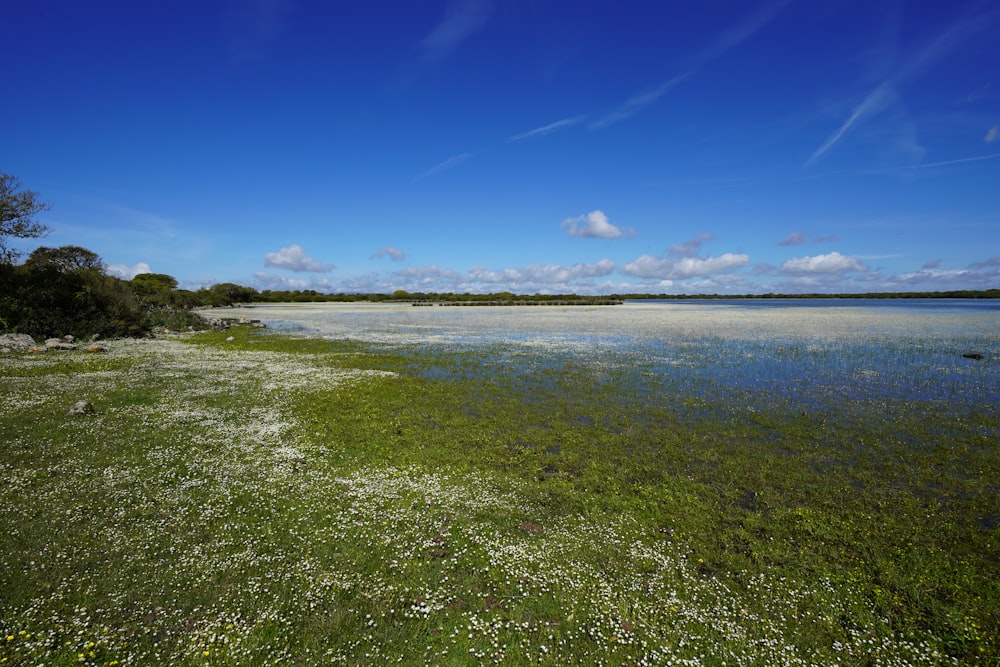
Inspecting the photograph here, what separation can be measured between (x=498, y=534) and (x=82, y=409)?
59.6 feet

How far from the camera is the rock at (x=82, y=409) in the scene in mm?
16641

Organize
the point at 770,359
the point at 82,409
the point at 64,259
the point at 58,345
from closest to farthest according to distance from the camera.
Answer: the point at 82,409 → the point at 770,359 → the point at 58,345 → the point at 64,259

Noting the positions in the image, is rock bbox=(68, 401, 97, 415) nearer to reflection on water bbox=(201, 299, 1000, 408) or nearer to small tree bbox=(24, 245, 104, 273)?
reflection on water bbox=(201, 299, 1000, 408)

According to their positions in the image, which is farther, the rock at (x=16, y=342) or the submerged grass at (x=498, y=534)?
the rock at (x=16, y=342)

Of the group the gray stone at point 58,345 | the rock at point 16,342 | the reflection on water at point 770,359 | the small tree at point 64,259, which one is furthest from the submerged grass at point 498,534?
the small tree at point 64,259

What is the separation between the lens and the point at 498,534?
30.0 ft

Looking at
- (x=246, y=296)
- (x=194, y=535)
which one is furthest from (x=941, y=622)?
(x=246, y=296)

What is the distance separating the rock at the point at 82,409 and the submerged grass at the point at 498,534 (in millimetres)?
587

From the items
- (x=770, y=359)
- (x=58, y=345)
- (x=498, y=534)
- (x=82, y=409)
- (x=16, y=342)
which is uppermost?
(x=16, y=342)

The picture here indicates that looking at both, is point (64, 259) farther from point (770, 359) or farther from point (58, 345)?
point (770, 359)

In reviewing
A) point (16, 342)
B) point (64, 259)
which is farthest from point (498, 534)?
point (64, 259)

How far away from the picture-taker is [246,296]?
536 feet

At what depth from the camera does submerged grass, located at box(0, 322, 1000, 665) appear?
641cm

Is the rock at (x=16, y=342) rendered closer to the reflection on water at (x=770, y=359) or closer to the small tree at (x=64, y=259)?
the small tree at (x=64, y=259)
